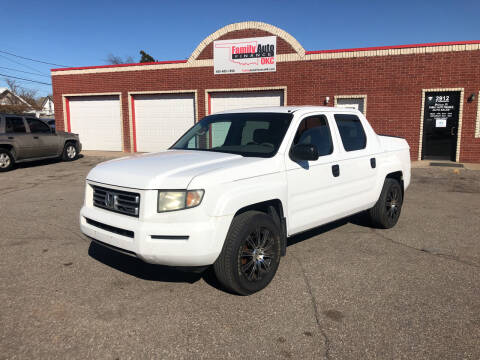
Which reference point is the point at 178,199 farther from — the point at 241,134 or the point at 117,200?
the point at 241,134

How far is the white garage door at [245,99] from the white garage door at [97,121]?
518 cm

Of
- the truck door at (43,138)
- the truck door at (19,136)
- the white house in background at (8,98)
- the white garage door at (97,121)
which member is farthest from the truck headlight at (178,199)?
the white house in background at (8,98)

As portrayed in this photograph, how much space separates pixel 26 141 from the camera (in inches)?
529

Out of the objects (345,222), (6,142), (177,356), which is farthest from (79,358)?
(6,142)

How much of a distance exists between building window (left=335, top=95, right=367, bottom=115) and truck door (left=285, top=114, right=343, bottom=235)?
37.8ft

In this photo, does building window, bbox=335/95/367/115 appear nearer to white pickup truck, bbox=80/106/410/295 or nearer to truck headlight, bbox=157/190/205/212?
white pickup truck, bbox=80/106/410/295

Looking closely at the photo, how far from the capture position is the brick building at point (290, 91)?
14.5 m

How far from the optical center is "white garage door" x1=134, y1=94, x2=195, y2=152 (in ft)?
59.8

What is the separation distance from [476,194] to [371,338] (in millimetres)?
7443

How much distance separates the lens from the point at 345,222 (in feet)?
21.2

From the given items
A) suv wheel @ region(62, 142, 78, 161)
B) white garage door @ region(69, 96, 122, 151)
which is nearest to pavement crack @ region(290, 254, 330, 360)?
suv wheel @ region(62, 142, 78, 161)

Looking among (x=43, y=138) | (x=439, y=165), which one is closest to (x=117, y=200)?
(x=43, y=138)

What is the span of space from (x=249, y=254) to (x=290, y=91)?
13626 mm

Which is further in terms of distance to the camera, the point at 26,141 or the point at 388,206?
the point at 26,141
